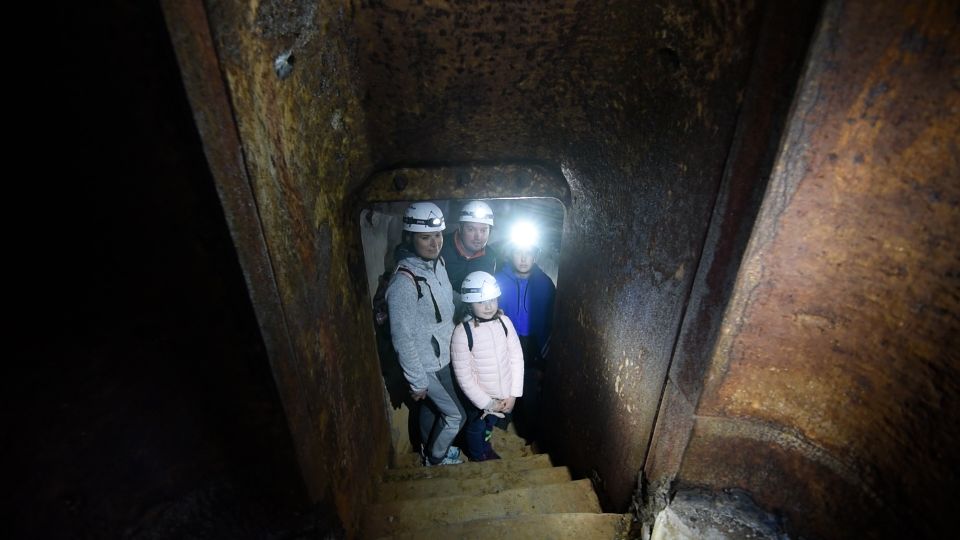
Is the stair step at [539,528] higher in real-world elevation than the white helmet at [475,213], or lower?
lower

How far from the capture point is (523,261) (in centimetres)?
440

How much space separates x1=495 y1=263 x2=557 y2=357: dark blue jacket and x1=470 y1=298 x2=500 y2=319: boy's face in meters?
0.81

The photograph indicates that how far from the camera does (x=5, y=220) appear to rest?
2.69 feet

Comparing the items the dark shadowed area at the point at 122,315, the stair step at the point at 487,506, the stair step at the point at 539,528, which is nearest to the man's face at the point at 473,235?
the stair step at the point at 487,506

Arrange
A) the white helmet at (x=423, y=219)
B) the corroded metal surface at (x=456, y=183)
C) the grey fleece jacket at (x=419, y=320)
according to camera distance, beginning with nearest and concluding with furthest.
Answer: the corroded metal surface at (x=456, y=183)
the grey fleece jacket at (x=419, y=320)
the white helmet at (x=423, y=219)

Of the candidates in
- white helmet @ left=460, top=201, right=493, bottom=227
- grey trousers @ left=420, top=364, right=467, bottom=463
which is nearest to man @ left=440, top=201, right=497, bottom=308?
white helmet @ left=460, top=201, right=493, bottom=227

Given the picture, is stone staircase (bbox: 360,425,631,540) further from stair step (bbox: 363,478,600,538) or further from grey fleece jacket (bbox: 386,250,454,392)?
grey fleece jacket (bbox: 386,250,454,392)

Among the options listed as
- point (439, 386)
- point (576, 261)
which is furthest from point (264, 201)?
point (439, 386)

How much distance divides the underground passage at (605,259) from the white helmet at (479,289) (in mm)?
1401

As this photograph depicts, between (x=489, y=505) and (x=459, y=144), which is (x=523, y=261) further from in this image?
(x=489, y=505)

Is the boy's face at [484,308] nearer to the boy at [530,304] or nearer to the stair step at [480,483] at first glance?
the boy at [530,304]

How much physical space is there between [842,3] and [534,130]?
146cm

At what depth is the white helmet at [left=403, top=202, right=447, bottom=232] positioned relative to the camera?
3.60m

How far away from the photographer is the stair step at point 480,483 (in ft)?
9.20
